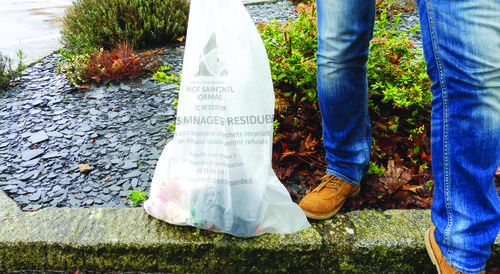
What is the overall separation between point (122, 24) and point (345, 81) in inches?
126

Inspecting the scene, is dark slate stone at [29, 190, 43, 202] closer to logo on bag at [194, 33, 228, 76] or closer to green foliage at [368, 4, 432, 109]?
logo on bag at [194, 33, 228, 76]

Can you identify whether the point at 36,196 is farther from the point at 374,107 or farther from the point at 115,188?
the point at 374,107

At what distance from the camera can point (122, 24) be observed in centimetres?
378

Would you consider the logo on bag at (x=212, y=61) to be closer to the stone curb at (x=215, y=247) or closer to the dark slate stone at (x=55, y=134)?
the stone curb at (x=215, y=247)

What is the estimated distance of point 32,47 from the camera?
14.5 feet

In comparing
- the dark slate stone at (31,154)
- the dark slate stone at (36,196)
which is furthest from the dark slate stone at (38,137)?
the dark slate stone at (36,196)

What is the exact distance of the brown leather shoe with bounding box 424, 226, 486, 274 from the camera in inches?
44.2

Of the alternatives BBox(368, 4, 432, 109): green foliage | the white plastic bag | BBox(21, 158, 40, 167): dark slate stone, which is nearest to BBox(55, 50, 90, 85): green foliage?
BBox(21, 158, 40, 167): dark slate stone

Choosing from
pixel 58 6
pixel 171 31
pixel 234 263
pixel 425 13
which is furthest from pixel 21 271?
pixel 58 6

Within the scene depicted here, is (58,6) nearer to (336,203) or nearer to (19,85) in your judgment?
(19,85)

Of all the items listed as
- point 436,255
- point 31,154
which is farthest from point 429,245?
point 31,154

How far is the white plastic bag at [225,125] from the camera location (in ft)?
4.09

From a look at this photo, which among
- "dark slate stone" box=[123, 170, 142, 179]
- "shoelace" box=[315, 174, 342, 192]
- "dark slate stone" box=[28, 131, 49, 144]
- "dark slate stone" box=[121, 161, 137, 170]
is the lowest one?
"dark slate stone" box=[123, 170, 142, 179]

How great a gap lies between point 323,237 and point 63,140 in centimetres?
173
